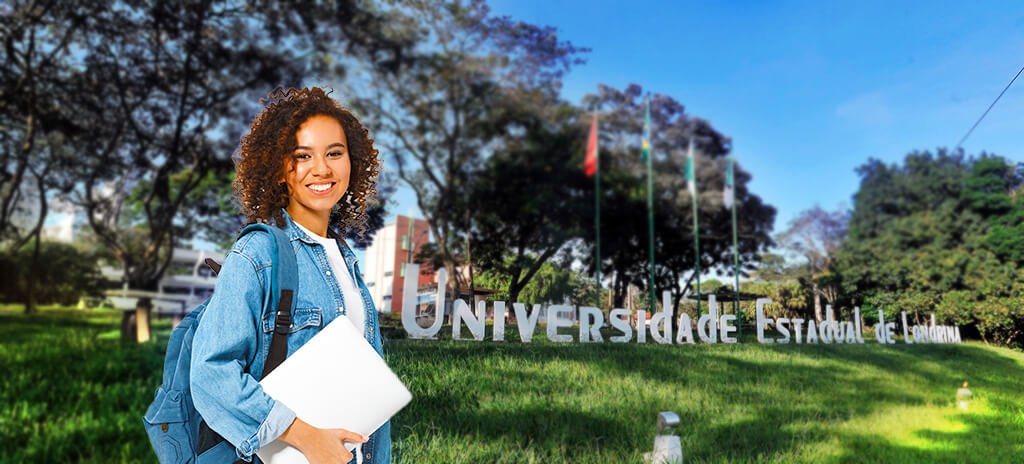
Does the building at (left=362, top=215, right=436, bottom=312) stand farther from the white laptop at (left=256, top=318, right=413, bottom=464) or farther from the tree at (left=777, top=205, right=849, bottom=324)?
the tree at (left=777, top=205, right=849, bottom=324)

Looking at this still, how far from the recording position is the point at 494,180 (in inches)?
141

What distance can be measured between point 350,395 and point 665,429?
1.85 m

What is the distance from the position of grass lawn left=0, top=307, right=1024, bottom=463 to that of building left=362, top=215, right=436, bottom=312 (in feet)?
0.91

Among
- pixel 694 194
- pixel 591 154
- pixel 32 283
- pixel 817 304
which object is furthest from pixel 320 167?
pixel 694 194

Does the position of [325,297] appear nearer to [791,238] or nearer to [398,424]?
[398,424]

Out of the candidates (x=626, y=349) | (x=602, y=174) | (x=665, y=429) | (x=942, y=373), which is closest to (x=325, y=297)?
(x=665, y=429)

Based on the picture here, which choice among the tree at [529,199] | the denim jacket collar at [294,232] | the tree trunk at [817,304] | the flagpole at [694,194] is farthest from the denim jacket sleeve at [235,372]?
the tree trunk at [817,304]

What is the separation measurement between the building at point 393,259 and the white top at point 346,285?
1.45m

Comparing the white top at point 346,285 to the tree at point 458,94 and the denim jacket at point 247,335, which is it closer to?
the denim jacket at point 247,335

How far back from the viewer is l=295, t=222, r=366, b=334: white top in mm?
1122

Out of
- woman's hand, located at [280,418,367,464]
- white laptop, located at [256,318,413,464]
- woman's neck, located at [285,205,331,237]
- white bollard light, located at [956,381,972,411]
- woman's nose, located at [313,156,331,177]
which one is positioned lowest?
white bollard light, located at [956,381,972,411]

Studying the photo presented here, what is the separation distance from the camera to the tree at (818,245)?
3.36m

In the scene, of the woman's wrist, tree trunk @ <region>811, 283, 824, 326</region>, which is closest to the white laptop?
the woman's wrist

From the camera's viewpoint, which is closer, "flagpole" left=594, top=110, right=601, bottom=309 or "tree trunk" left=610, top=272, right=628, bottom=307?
"tree trunk" left=610, top=272, right=628, bottom=307
